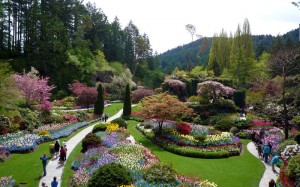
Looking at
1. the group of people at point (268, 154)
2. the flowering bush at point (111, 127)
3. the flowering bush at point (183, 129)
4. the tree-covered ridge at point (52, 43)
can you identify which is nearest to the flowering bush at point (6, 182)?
the flowering bush at point (111, 127)

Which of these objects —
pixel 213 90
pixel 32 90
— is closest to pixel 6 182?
pixel 32 90

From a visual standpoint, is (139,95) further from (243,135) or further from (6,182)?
(6,182)

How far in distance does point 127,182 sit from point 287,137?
1558 cm

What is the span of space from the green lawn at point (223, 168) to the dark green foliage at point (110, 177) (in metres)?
4.95

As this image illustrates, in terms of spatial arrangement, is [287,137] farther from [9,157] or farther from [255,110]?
[9,157]

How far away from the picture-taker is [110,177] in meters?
12.6

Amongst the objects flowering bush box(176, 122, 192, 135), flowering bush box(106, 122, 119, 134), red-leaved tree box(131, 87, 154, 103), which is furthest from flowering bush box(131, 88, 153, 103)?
flowering bush box(176, 122, 192, 135)

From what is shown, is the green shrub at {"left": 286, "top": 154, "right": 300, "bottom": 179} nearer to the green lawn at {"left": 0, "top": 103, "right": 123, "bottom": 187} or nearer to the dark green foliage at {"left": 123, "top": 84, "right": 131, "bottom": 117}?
the green lawn at {"left": 0, "top": 103, "right": 123, "bottom": 187}

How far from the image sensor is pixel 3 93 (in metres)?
21.0

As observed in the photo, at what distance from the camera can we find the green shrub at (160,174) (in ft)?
45.1

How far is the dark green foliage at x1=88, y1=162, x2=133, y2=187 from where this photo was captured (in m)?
12.5

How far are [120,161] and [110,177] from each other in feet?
12.5

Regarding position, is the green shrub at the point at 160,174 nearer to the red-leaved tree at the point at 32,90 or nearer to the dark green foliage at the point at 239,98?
the red-leaved tree at the point at 32,90

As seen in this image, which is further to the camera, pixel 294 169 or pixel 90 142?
pixel 90 142
